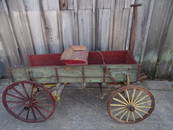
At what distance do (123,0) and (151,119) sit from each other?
2.24m

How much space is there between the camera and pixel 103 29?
2840mm

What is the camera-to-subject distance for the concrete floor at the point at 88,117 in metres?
2.26

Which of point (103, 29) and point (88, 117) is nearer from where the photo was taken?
point (88, 117)

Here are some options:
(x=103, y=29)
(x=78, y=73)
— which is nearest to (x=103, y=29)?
(x=103, y=29)

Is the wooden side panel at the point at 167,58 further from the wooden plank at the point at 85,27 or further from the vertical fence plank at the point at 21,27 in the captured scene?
the vertical fence plank at the point at 21,27

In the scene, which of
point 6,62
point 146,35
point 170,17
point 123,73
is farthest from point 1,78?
point 170,17

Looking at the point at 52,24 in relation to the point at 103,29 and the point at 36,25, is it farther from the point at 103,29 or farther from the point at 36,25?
the point at 103,29

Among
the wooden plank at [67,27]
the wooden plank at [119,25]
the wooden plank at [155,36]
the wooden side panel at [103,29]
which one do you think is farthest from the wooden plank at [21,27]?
the wooden plank at [155,36]

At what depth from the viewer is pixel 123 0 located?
2.57 m

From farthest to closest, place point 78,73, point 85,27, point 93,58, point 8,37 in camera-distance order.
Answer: point 8,37 → point 85,27 → point 93,58 → point 78,73

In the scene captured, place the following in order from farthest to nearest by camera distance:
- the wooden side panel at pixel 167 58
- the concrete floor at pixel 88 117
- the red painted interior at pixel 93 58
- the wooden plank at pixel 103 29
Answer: the wooden side panel at pixel 167 58 < the wooden plank at pixel 103 29 < the red painted interior at pixel 93 58 < the concrete floor at pixel 88 117

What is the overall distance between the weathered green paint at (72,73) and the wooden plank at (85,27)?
1.11 meters

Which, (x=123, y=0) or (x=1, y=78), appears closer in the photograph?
(x=123, y=0)

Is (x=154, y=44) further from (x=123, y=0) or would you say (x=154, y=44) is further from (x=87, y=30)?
(x=87, y=30)
